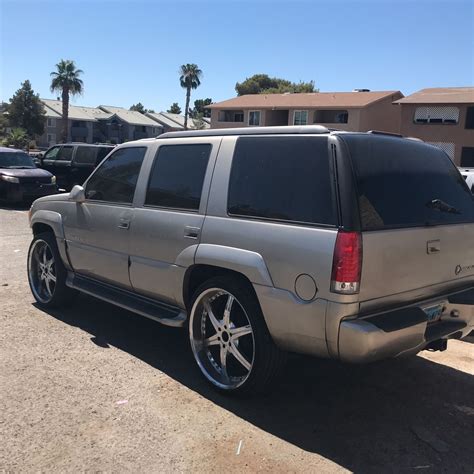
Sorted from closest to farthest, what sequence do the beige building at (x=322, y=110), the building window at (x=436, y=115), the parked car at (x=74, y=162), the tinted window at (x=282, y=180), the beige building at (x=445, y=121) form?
1. the tinted window at (x=282, y=180)
2. the parked car at (x=74, y=162)
3. the beige building at (x=445, y=121)
4. the building window at (x=436, y=115)
5. the beige building at (x=322, y=110)

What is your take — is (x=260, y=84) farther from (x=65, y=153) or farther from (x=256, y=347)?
(x=256, y=347)

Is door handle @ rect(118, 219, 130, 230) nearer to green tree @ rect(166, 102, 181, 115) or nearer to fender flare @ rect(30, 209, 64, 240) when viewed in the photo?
fender flare @ rect(30, 209, 64, 240)

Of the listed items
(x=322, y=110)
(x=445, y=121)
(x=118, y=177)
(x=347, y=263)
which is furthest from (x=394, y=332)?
(x=322, y=110)

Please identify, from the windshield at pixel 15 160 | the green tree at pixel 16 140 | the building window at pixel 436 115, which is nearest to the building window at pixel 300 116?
the building window at pixel 436 115

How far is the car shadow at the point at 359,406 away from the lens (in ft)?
10.3

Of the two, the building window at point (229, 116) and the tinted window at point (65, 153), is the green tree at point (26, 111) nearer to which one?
the building window at point (229, 116)

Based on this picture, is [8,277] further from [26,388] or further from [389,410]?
[389,410]

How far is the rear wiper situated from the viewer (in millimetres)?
3683

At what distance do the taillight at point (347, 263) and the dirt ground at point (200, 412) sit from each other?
1.01 m

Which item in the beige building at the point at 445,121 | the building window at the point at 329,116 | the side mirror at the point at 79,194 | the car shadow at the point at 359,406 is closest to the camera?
the car shadow at the point at 359,406

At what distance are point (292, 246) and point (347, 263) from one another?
1.25 ft

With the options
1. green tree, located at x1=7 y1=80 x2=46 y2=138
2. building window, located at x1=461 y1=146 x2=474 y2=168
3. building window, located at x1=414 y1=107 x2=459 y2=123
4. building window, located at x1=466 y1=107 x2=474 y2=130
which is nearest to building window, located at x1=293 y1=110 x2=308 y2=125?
building window, located at x1=414 y1=107 x2=459 y2=123

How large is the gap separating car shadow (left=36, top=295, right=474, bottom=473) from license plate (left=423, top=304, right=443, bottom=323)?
2.28 ft

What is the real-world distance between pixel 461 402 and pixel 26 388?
3.22 metres
